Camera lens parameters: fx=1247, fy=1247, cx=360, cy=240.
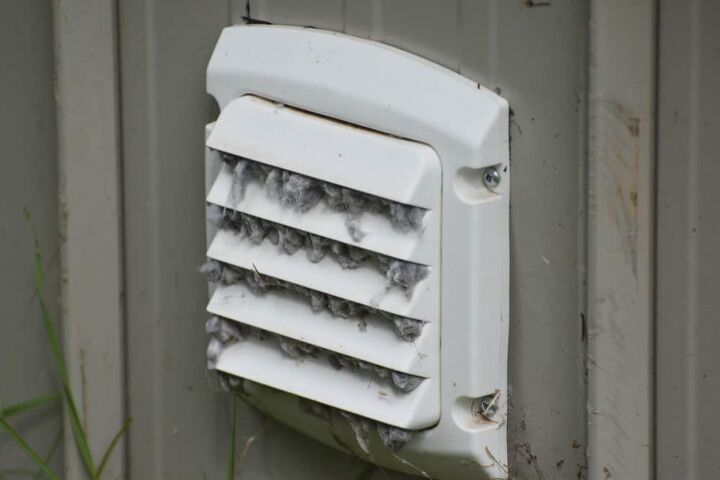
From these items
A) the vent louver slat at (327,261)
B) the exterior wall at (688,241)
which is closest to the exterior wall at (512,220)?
the exterior wall at (688,241)

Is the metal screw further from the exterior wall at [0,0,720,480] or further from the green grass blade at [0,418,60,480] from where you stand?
the green grass blade at [0,418,60,480]

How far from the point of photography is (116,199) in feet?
5.98

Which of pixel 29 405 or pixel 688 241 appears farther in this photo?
pixel 29 405

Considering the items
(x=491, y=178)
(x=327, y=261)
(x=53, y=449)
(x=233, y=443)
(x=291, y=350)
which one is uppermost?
(x=491, y=178)

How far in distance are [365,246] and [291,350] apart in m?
0.19

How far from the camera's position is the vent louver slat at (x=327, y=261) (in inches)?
57.4

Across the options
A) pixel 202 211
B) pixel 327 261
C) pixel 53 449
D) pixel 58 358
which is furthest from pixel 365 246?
pixel 53 449

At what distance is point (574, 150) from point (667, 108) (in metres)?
0.12

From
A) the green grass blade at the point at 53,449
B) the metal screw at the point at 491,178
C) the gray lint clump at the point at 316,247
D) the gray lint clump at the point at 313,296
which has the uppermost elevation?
the metal screw at the point at 491,178

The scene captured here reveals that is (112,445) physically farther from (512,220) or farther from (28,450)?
(512,220)

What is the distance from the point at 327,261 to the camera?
153 cm

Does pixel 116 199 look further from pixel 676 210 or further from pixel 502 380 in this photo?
pixel 676 210

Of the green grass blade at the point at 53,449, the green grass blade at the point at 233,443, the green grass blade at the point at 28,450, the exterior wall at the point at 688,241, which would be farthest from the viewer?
the green grass blade at the point at 53,449

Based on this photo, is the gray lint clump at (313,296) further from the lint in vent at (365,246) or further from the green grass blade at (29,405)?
the green grass blade at (29,405)
